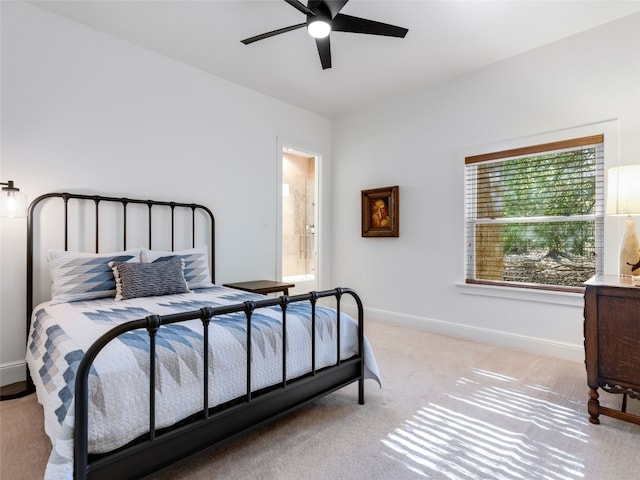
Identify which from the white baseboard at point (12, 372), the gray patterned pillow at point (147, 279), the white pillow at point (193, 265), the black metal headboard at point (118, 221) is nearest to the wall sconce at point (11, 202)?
the black metal headboard at point (118, 221)

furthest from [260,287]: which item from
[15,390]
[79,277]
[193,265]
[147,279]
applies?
[15,390]

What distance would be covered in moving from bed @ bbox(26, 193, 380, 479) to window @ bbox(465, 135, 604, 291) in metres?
2.05

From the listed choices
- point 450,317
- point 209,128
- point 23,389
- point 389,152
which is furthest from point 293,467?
point 389,152

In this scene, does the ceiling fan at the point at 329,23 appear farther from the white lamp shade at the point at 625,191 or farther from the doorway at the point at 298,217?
the doorway at the point at 298,217

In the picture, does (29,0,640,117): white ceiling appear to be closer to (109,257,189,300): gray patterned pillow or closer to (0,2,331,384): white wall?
(0,2,331,384): white wall

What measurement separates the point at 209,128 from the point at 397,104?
7.50 feet

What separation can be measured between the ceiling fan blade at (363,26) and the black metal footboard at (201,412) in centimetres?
179

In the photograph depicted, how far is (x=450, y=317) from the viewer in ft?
12.5

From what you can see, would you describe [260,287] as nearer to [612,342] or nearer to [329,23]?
[329,23]

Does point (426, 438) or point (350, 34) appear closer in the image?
point (426, 438)

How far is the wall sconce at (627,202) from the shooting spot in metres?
2.13

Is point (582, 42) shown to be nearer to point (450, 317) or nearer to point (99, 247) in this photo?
point (450, 317)

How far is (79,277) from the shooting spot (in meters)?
2.46

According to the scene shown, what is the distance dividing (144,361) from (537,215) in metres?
3.46
